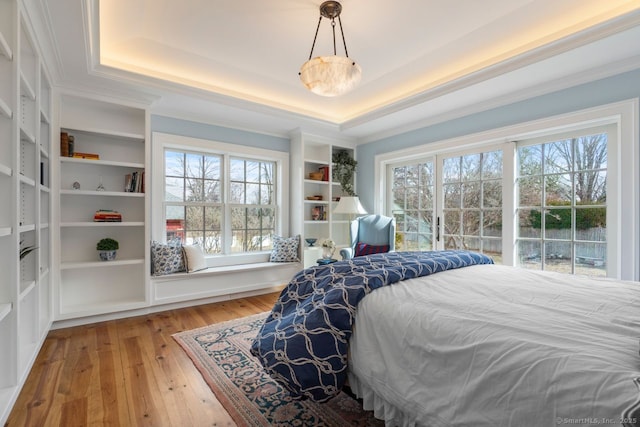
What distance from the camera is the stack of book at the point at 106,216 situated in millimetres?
3125

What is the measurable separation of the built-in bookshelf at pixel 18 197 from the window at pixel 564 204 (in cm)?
410

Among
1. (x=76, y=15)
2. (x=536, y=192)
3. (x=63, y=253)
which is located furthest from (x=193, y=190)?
(x=536, y=192)

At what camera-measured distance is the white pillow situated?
3.61 metres

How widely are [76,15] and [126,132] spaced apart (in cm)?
154

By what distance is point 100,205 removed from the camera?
3.30 metres

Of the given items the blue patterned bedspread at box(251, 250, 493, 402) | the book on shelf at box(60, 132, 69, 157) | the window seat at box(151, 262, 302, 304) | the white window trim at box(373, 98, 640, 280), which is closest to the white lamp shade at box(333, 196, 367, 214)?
the window seat at box(151, 262, 302, 304)

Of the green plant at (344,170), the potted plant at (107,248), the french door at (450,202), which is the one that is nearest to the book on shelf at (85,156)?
the potted plant at (107,248)

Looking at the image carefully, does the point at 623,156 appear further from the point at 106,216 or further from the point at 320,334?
the point at 106,216

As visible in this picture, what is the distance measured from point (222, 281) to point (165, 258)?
2.35ft

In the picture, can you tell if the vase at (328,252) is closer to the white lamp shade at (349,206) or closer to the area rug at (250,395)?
the white lamp shade at (349,206)

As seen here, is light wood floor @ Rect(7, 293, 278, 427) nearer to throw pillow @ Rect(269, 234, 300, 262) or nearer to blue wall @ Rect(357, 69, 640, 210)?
throw pillow @ Rect(269, 234, 300, 262)

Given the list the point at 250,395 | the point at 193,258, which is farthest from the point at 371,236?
the point at 250,395

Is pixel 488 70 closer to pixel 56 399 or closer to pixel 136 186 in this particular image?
pixel 136 186

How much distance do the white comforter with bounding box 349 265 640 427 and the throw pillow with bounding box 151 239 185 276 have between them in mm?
2669
